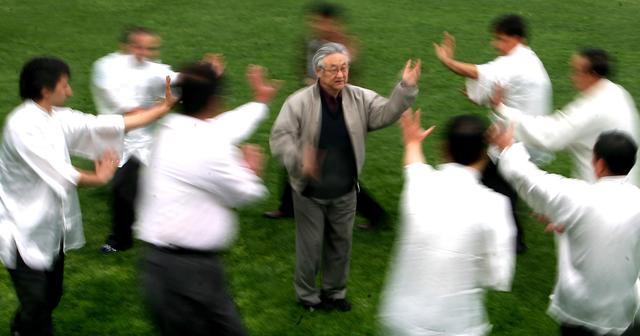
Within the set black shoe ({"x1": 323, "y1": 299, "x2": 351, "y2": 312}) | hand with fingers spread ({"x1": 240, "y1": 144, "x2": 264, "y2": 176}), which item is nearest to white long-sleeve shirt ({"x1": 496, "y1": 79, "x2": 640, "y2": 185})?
black shoe ({"x1": 323, "y1": 299, "x2": 351, "y2": 312})

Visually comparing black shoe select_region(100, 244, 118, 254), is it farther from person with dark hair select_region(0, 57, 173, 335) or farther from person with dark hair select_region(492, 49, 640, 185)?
person with dark hair select_region(492, 49, 640, 185)

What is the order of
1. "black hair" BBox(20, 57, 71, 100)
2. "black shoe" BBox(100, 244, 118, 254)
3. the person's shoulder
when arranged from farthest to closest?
"black shoe" BBox(100, 244, 118, 254) → the person's shoulder → "black hair" BBox(20, 57, 71, 100)

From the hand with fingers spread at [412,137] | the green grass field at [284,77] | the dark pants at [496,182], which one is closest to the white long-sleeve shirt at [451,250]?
the hand with fingers spread at [412,137]

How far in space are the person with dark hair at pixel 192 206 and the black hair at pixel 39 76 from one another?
87cm

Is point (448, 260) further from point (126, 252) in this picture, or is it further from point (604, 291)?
point (126, 252)

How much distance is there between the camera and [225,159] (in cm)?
400

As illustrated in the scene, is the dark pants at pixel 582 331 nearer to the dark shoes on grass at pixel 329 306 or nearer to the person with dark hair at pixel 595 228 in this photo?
the person with dark hair at pixel 595 228

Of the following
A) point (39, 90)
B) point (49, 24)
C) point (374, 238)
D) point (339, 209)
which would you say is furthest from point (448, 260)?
point (49, 24)

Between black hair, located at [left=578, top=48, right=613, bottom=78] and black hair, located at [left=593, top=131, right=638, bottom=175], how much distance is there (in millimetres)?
1378

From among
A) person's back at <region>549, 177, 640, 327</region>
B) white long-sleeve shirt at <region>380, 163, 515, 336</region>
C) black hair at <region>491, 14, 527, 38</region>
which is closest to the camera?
white long-sleeve shirt at <region>380, 163, 515, 336</region>

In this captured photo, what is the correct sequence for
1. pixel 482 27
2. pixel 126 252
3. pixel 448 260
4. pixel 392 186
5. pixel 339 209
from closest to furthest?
pixel 448 260
pixel 339 209
pixel 126 252
pixel 392 186
pixel 482 27

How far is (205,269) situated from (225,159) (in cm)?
53

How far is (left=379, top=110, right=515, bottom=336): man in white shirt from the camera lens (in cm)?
372

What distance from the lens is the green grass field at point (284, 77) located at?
5.73 meters
